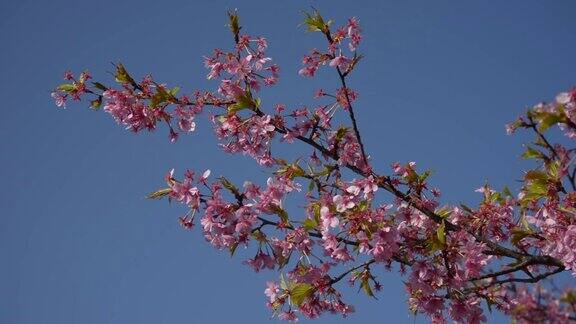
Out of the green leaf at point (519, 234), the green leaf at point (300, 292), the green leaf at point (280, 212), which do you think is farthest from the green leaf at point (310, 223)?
the green leaf at point (519, 234)

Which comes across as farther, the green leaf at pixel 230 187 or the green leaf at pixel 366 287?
the green leaf at pixel 366 287

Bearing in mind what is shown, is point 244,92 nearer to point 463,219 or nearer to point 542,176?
point 463,219

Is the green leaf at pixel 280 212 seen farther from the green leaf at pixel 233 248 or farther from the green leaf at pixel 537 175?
the green leaf at pixel 537 175

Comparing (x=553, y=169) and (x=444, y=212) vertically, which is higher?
(x=553, y=169)

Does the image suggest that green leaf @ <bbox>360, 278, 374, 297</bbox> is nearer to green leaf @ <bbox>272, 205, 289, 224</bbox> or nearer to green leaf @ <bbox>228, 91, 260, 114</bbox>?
green leaf @ <bbox>272, 205, 289, 224</bbox>

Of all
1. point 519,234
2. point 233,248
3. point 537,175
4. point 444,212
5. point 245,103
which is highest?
point 245,103

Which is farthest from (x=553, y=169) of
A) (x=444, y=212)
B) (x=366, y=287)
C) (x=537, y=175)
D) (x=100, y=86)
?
(x=100, y=86)

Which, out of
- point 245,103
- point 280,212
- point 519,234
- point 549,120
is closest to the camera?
point 549,120

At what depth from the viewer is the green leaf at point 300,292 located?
5473mm

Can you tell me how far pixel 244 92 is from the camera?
6.12 m

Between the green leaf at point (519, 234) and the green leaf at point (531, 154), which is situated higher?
the green leaf at point (531, 154)

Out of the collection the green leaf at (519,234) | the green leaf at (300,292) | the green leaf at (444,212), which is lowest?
the green leaf at (300,292)

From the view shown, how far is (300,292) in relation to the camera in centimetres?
549

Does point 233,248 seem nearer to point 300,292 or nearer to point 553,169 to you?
point 300,292
